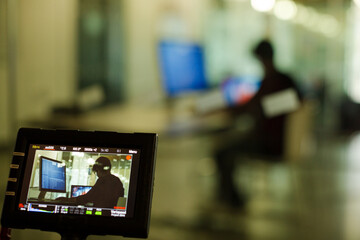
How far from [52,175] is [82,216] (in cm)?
14

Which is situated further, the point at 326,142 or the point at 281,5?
the point at 326,142

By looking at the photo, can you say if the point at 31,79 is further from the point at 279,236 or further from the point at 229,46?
the point at 279,236

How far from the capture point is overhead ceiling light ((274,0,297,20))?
381cm

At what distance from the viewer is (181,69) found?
3508 mm

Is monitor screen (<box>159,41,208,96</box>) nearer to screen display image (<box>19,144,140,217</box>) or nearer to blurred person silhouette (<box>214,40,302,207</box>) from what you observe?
blurred person silhouette (<box>214,40,302,207</box>)

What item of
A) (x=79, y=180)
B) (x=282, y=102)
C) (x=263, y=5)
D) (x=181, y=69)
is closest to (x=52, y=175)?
(x=79, y=180)

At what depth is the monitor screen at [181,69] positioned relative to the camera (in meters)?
3.54

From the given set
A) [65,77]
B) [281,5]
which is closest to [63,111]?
[65,77]

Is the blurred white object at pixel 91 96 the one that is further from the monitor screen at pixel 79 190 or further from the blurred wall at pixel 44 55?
the monitor screen at pixel 79 190

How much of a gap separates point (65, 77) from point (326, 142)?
2200mm

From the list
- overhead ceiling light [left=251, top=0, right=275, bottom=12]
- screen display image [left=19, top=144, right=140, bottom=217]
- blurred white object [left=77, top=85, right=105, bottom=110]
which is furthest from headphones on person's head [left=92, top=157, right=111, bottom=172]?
overhead ceiling light [left=251, top=0, right=275, bottom=12]

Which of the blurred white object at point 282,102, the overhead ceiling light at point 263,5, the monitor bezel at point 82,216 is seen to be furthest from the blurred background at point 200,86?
the monitor bezel at point 82,216

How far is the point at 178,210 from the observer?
4.20 metres

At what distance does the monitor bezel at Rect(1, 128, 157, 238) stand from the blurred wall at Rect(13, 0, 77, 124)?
217 centimetres
